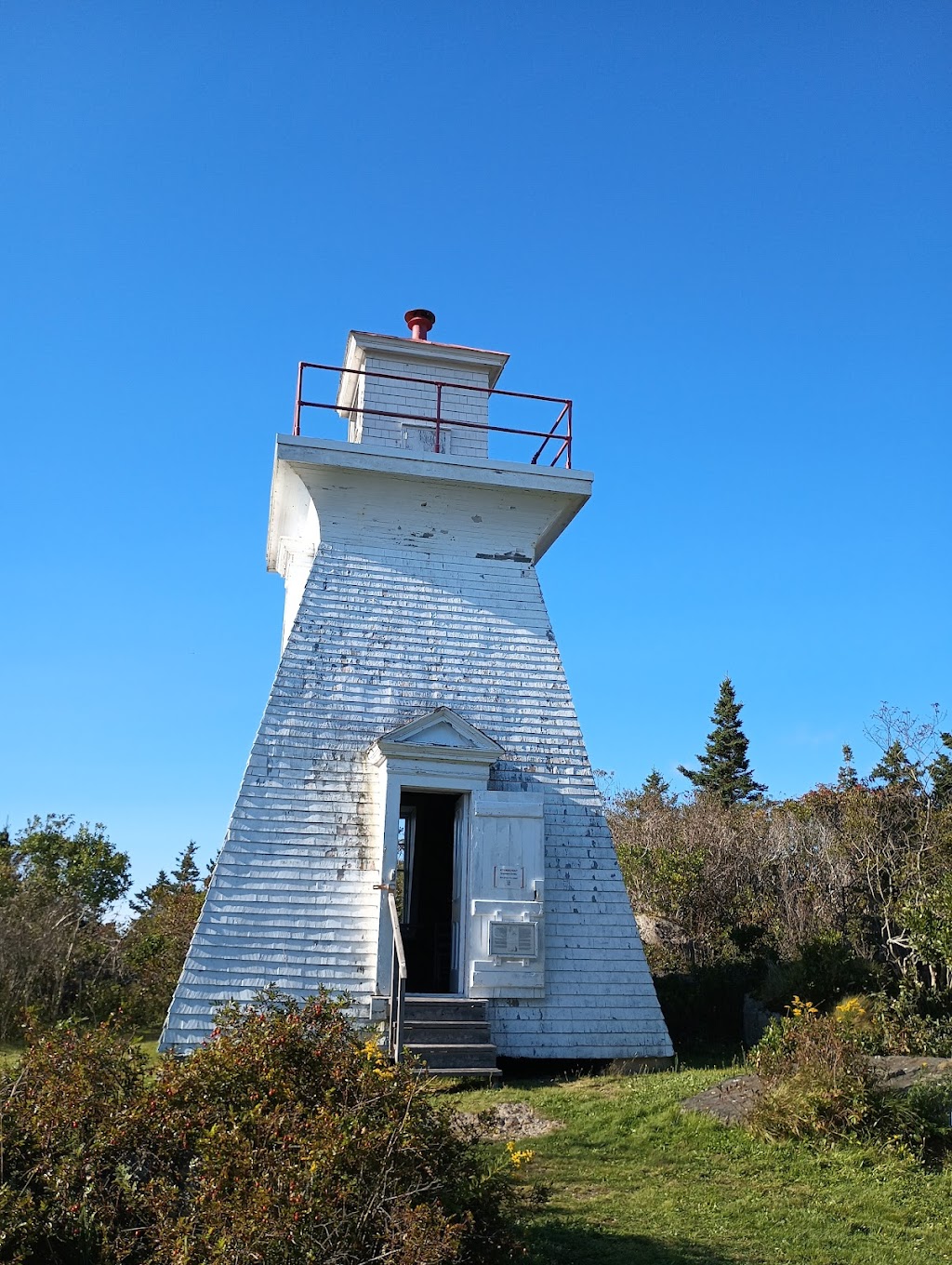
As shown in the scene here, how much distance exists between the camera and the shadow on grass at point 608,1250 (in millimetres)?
5750

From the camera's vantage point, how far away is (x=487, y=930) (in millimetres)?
11445

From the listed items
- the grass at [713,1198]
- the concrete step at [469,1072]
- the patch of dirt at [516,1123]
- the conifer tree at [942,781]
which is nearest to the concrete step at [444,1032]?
the concrete step at [469,1072]

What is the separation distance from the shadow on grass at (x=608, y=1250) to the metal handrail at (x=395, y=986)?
11.0ft

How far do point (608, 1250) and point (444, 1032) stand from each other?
4.96m

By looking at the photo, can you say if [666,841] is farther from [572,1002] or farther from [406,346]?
[406,346]

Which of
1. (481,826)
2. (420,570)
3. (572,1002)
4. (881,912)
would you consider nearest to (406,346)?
(420,570)

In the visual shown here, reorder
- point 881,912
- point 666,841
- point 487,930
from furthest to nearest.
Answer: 1. point 666,841
2. point 881,912
3. point 487,930

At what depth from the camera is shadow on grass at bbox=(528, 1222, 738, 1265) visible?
5.75 meters

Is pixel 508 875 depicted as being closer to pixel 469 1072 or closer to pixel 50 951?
pixel 469 1072

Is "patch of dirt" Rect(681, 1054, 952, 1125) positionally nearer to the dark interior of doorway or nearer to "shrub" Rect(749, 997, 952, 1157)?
"shrub" Rect(749, 997, 952, 1157)

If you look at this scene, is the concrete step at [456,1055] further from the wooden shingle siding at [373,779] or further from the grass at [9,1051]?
the grass at [9,1051]

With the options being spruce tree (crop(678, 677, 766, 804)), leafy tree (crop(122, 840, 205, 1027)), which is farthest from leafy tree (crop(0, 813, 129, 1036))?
spruce tree (crop(678, 677, 766, 804))

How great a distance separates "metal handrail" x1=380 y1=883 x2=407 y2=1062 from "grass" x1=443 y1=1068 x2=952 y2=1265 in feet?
5.30

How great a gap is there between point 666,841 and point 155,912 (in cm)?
998
